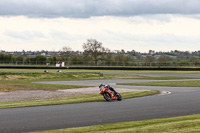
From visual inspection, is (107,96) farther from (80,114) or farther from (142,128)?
(142,128)

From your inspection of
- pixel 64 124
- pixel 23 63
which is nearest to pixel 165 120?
pixel 64 124

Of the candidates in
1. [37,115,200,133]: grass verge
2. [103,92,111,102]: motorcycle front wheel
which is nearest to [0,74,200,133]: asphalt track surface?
[37,115,200,133]: grass verge

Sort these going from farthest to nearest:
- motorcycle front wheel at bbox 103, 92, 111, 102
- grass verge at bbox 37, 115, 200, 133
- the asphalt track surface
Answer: motorcycle front wheel at bbox 103, 92, 111, 102, the asphalt track surface, grass verge at bbox 37, 115, 200, 133

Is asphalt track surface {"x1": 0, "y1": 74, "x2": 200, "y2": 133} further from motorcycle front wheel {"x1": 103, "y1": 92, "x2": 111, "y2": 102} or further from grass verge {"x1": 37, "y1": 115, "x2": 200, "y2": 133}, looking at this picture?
motorcycle front wheel {"x1": 103, "y1": 92, "x2": 111, "y2": 102}

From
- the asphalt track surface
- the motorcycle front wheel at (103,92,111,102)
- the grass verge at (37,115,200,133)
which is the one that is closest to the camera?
the grass verge at (37,115,200,133)

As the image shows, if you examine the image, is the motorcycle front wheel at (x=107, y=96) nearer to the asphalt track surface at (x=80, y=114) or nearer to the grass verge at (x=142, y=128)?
the asphalt track surface at (x=80, y=114)

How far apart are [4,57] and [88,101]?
5301 inches

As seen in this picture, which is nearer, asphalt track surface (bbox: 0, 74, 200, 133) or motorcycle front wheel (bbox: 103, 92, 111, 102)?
asphalt track surface (bbox: 0, 74, 200, 133)

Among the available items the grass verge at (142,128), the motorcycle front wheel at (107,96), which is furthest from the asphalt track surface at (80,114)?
the motorcycle front wheel at (107,96)

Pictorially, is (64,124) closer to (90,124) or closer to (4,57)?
(90,124)

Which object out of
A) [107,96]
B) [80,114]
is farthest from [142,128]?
[107,96]

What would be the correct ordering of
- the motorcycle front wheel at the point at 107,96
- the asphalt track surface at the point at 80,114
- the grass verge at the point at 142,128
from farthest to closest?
the motorcycle front wheel at the point at 107,96, the asphalt track surface at the point at 80,114, the grass verge at the point at 142,128

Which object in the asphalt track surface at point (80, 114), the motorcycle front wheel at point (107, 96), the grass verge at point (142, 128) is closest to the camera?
the grass verge at point (142, 128)

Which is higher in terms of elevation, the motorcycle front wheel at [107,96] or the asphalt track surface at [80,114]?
the motorcycle front wheel at [107,96]
